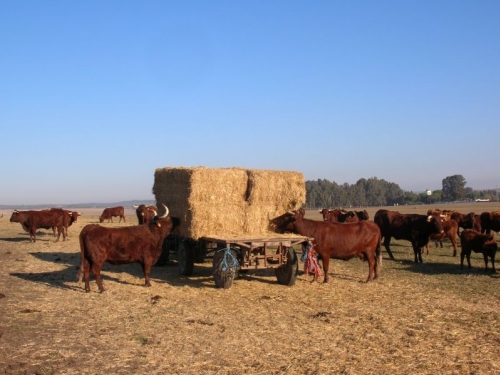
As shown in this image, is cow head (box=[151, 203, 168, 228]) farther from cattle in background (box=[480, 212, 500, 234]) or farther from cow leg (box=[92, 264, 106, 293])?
cattle in background (box=[480, 212, 500, 234])

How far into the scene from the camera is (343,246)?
13.0m

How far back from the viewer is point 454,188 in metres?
117

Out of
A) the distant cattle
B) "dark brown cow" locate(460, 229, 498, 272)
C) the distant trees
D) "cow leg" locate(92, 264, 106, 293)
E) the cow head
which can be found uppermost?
the distant trees

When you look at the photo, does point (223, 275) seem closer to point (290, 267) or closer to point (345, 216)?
point (290, 267)

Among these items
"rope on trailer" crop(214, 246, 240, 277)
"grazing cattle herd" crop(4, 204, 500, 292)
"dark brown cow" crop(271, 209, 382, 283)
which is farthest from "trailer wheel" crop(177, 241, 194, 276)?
"dark brown cow" crop(271, 209, 382, 283)

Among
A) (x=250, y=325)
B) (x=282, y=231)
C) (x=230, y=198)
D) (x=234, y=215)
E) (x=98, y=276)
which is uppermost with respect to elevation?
(x=230, y=198)

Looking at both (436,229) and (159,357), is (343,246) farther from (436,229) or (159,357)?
(159,357)

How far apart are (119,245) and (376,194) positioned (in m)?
108

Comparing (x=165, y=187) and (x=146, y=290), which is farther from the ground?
(x=165, y=187)

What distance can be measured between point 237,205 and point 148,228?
2.27 metres

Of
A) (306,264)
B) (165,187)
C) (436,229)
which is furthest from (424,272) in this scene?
(165,187)

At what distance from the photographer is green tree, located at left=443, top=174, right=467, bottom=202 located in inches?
4555

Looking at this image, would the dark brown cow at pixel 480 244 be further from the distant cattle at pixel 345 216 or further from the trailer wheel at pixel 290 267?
the distant cattle at pixel 345 216

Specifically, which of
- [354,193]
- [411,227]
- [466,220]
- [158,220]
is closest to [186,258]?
[158,220]
